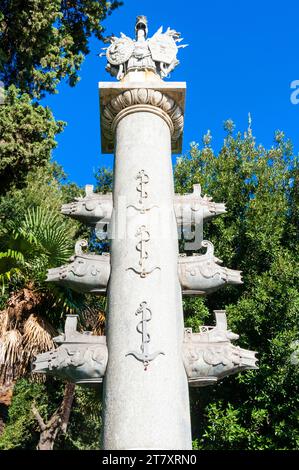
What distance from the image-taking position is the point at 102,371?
552 centimetres

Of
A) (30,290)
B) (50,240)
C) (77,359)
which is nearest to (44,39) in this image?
(50,240)

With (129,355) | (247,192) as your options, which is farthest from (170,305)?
(247,192)

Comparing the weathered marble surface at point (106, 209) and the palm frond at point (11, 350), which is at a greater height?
the weathered marble surface at point (106, 209)

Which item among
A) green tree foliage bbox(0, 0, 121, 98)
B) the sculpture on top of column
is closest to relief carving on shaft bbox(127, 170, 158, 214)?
the sculpture on top of column

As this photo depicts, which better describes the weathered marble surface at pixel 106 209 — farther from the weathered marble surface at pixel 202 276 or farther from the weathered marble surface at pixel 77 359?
the weathered marble surface at pixel 77 359

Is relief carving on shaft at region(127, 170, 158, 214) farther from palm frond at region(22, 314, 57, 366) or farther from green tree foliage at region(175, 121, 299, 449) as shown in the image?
green tree foliage at region(175, 121, 299, 449)

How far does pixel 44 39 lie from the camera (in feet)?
39.7

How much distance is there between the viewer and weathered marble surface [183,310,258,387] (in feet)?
18.3

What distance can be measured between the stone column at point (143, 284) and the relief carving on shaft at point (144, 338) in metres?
0.01

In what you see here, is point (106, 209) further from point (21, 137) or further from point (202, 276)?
point (21, 137)

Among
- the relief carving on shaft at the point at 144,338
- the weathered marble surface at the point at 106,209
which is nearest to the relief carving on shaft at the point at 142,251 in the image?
the relief carving on shaft at the point at 144,338

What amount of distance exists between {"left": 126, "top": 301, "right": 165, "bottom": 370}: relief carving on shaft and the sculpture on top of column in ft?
12.0

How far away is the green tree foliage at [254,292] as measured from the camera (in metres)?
11.9

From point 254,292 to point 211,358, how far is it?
→ 8192 millimetres
